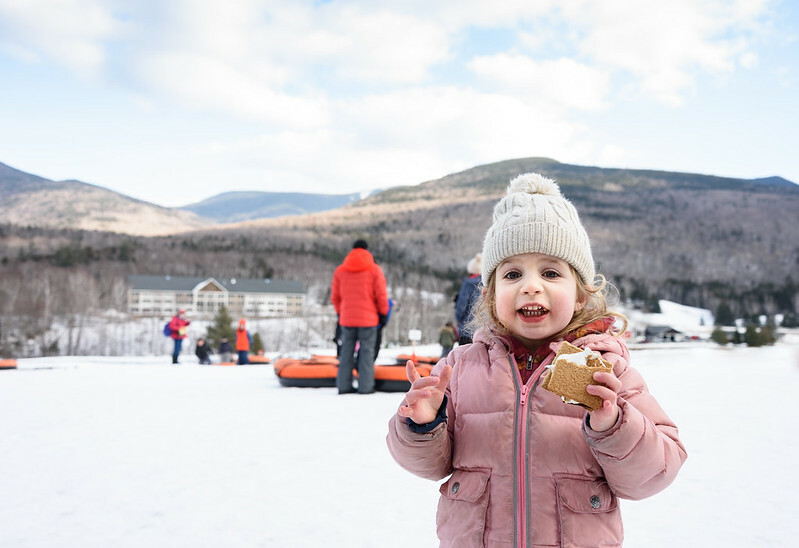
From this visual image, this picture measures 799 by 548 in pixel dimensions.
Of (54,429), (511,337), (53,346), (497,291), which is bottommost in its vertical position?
(53,346)

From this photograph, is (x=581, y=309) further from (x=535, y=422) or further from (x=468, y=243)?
(x=468, y=243)

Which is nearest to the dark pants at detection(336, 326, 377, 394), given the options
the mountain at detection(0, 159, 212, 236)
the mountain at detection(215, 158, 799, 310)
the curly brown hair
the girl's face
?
the curly brown hair

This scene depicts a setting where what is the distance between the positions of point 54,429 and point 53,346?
4778 centimetres

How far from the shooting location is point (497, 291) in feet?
4.81

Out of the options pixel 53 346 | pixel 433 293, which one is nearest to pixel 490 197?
pixel 433 293

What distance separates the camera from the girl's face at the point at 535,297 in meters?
1.37

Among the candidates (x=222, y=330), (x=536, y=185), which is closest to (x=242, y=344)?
(x=536, y=185)

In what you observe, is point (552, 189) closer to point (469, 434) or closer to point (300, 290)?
point (469, 434)

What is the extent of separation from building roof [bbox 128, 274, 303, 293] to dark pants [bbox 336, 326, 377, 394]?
9266cm

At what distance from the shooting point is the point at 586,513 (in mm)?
1238

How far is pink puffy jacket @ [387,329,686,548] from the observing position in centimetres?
120

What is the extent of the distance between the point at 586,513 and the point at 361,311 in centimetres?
501

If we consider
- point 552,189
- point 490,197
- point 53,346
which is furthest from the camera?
point 490,197

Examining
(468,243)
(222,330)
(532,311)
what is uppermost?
(468,243)
